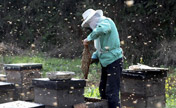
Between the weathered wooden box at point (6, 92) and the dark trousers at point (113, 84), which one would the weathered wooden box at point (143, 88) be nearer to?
the dark trousers at point (113, 84)

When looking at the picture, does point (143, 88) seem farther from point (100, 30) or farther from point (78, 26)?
point (78, 26)

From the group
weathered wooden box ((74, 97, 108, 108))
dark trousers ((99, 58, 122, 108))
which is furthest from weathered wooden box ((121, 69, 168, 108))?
weathered wooden box ((74, 97, 108, 108))

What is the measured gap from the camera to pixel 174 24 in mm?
9898

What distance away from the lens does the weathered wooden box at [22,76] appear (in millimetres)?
5004

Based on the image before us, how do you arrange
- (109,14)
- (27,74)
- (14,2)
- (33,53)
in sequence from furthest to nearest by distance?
(14,2) → (33,53) → (109,14) → (27,74)

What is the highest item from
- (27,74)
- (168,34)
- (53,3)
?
(53,3)

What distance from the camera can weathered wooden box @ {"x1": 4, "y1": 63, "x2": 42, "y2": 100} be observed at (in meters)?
5.00

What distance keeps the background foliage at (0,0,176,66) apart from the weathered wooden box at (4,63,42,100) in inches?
202

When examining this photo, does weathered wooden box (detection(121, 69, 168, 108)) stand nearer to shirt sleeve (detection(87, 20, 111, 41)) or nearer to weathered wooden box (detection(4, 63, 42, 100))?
shirt sleeve (detection(87, 20, 111, 41))

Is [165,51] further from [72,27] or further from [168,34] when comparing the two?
[72,27]

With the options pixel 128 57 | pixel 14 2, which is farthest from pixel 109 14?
pixel 14 2

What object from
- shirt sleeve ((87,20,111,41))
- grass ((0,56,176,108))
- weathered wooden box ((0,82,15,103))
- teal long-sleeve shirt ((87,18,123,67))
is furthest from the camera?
grass ((0,56,176,108))

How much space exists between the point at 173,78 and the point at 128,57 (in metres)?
2.60

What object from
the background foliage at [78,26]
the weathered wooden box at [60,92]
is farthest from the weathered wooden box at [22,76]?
the background foliage at [78,26]
